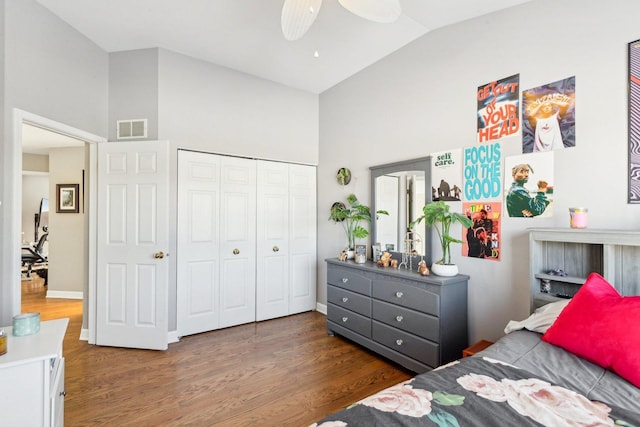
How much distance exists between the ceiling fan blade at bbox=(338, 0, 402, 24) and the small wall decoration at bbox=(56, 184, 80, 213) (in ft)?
17.9

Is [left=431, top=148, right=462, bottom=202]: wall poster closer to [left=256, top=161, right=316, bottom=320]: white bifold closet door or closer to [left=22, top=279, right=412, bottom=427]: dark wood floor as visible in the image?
[left=22, top=279, right=412, bottom=427]: dark wood floor

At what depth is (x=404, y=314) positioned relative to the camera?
2.55 metres

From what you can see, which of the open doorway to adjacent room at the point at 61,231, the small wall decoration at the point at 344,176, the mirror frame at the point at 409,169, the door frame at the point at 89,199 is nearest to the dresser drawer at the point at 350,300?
the mirror frame at the point at 409,169

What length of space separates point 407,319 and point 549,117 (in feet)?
6.00

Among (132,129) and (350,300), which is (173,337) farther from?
(132,129)

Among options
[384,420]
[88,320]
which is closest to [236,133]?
[88,320]

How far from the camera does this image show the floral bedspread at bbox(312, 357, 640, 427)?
92 cm

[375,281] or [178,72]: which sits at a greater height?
[178,72]

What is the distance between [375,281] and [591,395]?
1821mm

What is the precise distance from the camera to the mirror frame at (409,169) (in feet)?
9.23

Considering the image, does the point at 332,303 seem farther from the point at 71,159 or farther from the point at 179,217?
the point at 71,159

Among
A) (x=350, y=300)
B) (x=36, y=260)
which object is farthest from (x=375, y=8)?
(x=36, y=260)

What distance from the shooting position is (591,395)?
1.09 m

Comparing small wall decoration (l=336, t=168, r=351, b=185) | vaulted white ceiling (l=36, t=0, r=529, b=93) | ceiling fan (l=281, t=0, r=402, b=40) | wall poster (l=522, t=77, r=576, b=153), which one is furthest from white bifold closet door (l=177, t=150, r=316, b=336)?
wall poster (l=522, t=77, r=576, b=153)
